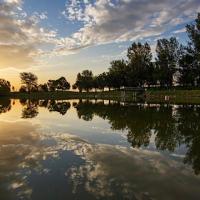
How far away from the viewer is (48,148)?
14.8m

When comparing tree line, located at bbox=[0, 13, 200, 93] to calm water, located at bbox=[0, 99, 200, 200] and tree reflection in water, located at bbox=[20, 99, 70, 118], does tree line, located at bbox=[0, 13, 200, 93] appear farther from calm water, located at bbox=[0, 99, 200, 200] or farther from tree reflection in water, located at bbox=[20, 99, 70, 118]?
calm water, located at bbox=[0, 99, 200, 200]

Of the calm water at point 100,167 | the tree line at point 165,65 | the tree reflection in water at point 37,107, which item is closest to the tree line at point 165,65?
the tree line at point 165,65

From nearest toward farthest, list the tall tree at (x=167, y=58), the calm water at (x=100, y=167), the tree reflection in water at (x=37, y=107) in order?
the calm water at (x=100, y=167) < the tree reflection in water at (x=37, y=107) < the tall tree at (x=167, y=58)

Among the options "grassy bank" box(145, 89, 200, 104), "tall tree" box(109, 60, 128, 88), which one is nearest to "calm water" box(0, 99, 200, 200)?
"grassy bank" box(145, 89, 200, 104)

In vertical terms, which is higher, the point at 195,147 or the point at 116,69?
the point at 116,69

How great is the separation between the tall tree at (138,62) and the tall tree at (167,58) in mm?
10652

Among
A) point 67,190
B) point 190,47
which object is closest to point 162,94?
point 190,47

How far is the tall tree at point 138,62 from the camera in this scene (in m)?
118

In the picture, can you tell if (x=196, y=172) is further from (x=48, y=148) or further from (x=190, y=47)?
(x=190, y=47)

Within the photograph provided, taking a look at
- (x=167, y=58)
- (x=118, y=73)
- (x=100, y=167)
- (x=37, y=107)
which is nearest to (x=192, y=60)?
(x=167, y=58)

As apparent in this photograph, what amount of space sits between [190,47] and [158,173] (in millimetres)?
89388

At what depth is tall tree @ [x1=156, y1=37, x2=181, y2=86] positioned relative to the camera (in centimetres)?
10669

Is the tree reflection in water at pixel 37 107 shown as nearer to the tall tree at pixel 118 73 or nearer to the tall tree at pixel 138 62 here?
the tall tree at pixel 138 62

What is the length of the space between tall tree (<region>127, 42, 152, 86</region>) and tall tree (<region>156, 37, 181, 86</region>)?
10.7m
